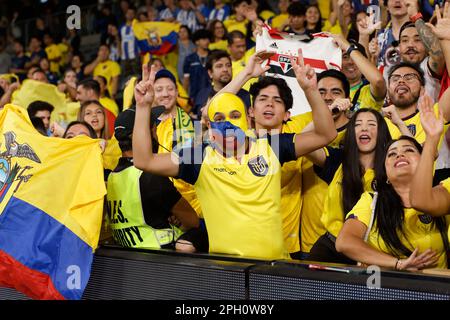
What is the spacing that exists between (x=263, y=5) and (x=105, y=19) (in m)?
4.29

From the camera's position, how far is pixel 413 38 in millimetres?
6336

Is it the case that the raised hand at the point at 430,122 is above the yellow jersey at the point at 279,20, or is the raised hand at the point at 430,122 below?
below

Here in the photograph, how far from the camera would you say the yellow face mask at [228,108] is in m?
4.62

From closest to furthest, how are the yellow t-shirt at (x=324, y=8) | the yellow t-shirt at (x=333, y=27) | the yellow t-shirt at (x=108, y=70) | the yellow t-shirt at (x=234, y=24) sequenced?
1. the yellow t-shirt at (x=333, y=27)
2. the yellow t-shirt at (x=324, y=8)
3. the yellow t-shirt at (x=234, y=24)
4. the yellow t-shirt at (x=108, y=70)

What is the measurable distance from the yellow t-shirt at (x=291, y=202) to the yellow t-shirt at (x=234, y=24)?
5261mm

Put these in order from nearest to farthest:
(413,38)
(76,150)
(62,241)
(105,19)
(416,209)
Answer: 1. (416,209)
2. (62,241)
3. (76,150)
4. (413,38)
5. (105,19)

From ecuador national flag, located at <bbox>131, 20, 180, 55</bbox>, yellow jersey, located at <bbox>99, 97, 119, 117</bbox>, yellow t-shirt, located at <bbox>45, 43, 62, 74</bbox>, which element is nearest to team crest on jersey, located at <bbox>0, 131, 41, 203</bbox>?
yellow jersey, located at <bbox>99, 97, 119, 117</bbox>

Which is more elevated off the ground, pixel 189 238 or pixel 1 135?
pixel 1 135

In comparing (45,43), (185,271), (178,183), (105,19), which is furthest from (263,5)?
(185,271)

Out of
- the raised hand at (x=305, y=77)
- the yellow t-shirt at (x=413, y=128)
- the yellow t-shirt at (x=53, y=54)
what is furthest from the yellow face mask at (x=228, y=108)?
the yellow t-shirt at (x=53, y=54)

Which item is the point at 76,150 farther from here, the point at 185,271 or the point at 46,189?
the point at 185,271

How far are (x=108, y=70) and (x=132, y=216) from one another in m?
7.59

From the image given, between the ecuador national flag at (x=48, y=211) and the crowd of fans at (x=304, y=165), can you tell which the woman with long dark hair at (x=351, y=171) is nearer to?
the crowd of fans at (x=304, y=165)

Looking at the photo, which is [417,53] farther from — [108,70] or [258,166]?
[108,70]
